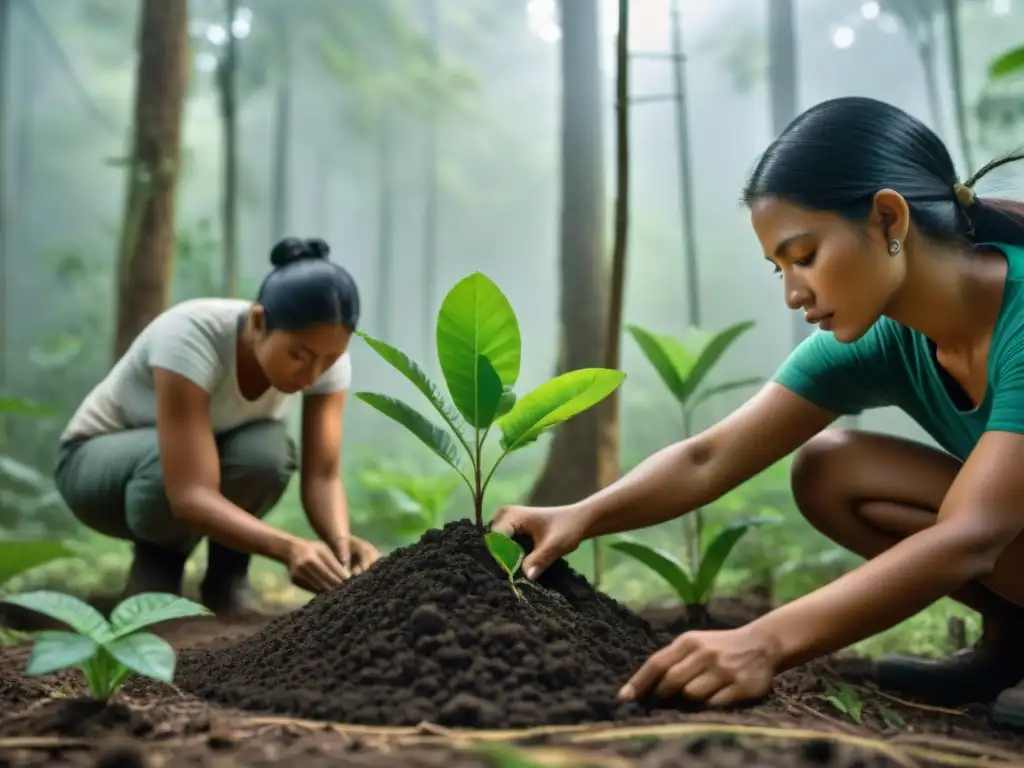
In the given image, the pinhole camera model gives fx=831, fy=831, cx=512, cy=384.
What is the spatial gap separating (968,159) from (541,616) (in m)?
3.19

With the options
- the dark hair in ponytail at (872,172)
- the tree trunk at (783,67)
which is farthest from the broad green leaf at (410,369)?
the tree trunk at (783,67)

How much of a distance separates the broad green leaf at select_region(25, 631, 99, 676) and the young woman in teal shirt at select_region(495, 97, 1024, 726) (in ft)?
1.83

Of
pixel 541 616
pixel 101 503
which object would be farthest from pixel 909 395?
pixel 101 503

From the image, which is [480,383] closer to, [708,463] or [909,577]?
[708,463]

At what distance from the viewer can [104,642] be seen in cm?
82

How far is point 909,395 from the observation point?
1.36 meters

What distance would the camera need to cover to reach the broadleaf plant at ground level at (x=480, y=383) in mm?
1091

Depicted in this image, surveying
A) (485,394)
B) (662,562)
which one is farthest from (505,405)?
(662,562)

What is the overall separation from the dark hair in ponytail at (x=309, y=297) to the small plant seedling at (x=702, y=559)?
73cm

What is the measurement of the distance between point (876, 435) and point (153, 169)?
7.97 feet

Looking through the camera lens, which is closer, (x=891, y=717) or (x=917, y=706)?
(x=891, y=717)

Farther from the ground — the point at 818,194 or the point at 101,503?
the point at 818,194

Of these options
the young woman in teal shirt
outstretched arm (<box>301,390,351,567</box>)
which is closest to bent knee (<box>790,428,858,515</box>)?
the young woman in teal shirt

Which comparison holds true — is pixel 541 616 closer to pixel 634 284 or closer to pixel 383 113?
pixel 634 284
